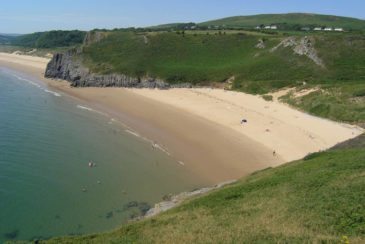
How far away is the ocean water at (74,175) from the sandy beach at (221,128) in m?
3.30

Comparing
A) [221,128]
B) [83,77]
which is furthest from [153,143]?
[83,77]

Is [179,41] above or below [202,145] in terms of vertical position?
above

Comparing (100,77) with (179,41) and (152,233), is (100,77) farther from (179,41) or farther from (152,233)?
(152,233)

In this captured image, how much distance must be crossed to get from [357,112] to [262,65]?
1471 inches

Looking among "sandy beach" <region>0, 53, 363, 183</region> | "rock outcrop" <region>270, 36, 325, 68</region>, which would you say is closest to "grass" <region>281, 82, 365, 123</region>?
"sandy beach" <region>0, 53, 363, 183</region>

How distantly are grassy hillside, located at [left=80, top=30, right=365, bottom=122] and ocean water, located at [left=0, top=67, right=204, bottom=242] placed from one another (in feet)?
97.1

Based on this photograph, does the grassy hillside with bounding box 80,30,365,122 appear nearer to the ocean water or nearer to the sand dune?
the sand dune

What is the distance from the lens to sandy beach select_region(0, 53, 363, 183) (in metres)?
45.3

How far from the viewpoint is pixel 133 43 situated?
399 feet

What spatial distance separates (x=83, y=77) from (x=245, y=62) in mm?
42630

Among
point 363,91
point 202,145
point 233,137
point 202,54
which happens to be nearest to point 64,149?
point 202,145

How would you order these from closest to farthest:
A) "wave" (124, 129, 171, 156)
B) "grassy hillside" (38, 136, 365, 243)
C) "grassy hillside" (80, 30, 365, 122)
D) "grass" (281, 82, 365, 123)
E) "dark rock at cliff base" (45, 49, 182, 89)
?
"grassy hillside" (38, 136, 365, 243) < "wave" (124, 129, 171, 156) < "grass" (281, 82, 365, 123) < "grassy hillside" (80, 30, 365, 122) < "dark rock at cliff base" (45, 49, 182, 89)

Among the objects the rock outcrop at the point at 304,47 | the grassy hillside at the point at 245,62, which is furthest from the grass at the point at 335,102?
the rock outcrop at the point at 304,47

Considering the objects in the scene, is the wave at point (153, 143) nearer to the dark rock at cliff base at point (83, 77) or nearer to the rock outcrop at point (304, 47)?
the dark rock at cliff base at point (83, 77)
